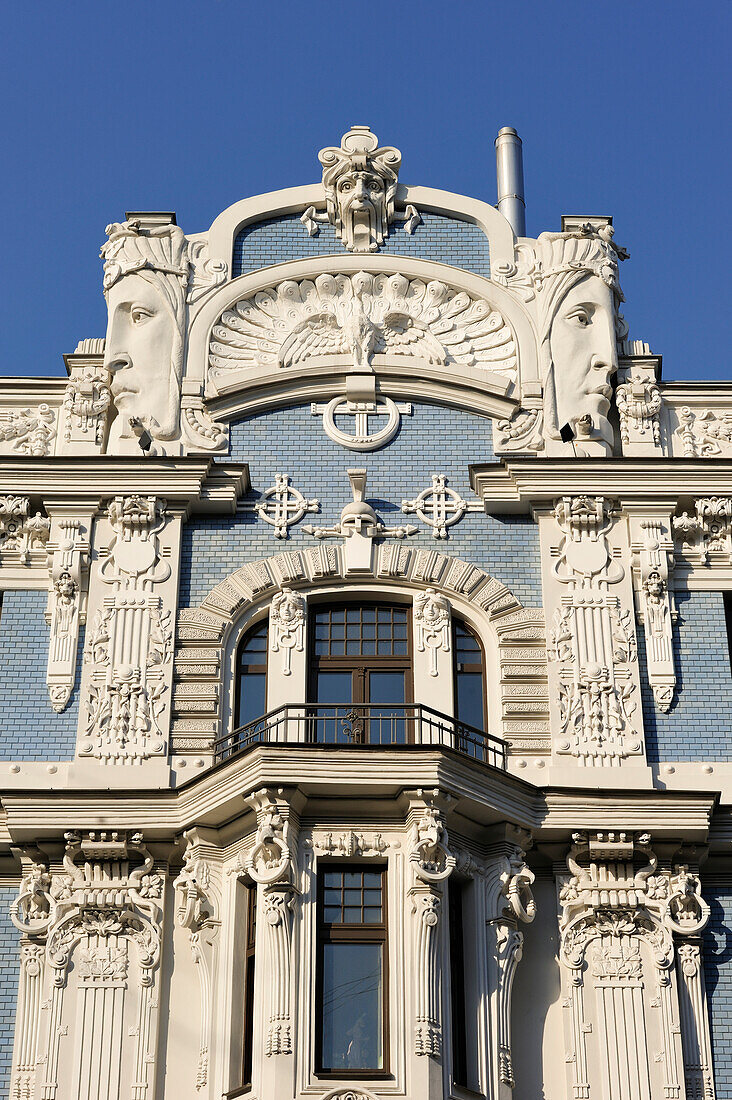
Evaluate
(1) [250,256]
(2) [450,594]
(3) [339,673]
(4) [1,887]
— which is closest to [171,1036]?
(4) [1,887]

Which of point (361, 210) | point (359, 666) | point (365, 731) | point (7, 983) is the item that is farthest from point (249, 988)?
point (361, 210)

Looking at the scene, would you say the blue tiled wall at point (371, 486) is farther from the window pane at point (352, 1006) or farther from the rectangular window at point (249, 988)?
the window pane at point (352, 1006)

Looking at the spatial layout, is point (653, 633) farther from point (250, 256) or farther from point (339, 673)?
point (250, 256)

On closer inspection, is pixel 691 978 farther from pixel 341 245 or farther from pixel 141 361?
pixel 341 245

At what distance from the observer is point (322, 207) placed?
24719mm

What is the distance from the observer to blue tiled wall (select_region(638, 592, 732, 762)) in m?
20.7

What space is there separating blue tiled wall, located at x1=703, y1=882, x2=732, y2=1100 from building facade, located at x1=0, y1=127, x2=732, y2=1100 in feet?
0.12

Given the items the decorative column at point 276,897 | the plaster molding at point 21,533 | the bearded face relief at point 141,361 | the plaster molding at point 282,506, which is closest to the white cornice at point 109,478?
the plaster molding at point 21,533

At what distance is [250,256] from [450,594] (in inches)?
223

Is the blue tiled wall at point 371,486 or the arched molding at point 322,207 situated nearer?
the blue tiled wall at point 371,486

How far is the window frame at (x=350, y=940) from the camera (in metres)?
18.0

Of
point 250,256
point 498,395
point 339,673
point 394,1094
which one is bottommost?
point 394,1094

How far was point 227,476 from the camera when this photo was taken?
22312mm

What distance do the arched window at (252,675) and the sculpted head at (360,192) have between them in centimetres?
572
